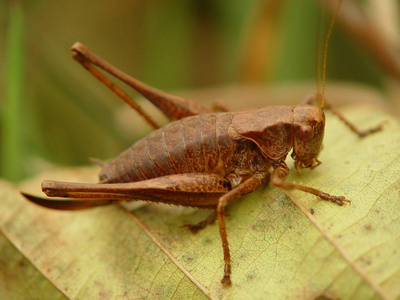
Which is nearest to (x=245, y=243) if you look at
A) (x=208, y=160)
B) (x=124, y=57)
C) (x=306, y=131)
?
(x=208, y=160)

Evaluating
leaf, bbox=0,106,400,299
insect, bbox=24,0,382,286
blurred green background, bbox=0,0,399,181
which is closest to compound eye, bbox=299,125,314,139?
insect, bbox=24,0,382,286

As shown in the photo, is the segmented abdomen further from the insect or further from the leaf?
the leaf

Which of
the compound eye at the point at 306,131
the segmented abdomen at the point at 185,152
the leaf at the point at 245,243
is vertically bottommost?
the leaf at the point at 245,243

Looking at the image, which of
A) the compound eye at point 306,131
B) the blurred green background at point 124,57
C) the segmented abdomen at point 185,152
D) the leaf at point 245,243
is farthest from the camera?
the blurred green background at point 124,57

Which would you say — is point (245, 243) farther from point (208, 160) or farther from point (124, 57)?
point (124, 57)

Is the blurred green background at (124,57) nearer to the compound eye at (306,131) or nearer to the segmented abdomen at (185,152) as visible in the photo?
the segmented abdomen at (185,152)

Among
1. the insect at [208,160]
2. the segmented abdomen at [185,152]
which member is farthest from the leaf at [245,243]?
the segmented abdomen at [185,152]
